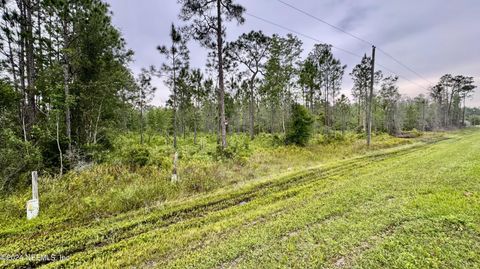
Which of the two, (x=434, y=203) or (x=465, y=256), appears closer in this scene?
(x=465, y=256)

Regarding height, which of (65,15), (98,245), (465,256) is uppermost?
(65,15)

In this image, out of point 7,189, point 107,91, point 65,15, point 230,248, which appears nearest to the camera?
point 230,248

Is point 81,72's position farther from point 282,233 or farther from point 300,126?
point 300,126

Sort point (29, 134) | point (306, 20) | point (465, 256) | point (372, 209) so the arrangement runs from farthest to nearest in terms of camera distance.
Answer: point (306, 20)
point (29, 134)
point (372, 209)
point (465, 256)

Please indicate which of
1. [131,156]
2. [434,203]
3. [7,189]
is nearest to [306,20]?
[434,203]

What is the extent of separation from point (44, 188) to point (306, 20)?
42.2 feet

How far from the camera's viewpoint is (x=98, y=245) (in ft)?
9.46

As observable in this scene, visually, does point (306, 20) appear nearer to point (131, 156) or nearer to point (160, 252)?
point (131, 156)

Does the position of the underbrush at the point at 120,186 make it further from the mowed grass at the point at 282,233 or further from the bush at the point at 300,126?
the bush at the point at 300,126

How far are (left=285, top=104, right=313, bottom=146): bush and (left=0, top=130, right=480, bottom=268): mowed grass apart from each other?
9.91m

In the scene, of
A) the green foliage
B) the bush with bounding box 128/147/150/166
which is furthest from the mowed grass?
the bush with bounding box 128/147/150/166

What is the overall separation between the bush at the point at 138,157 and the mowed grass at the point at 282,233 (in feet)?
10.7

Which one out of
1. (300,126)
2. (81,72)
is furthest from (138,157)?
(300,126)

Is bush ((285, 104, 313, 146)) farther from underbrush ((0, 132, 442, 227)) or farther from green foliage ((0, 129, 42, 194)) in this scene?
green foliage ((0, 129, 42, 194))
